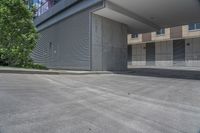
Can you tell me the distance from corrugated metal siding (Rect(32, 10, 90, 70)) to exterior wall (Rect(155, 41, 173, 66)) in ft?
69.3

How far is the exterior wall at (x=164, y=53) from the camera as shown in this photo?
113 feet

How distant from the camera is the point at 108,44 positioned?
16.8 meters

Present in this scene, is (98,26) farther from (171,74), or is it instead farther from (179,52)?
(179,52)

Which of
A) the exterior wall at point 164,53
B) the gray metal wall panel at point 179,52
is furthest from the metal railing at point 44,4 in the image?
the gray metal wall panel at point 179,52

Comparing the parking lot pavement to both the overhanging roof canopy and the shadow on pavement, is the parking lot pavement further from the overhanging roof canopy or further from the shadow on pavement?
the overhanging roof canopy

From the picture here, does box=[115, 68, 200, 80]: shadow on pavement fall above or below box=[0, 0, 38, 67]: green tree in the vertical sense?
below

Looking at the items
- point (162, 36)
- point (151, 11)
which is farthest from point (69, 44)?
point (162, 36)

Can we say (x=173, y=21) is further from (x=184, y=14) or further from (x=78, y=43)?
(x=78, y=43)

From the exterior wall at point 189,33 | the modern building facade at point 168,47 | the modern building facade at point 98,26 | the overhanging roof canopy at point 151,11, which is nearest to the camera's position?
the overhanging roof canopy at point 151,11

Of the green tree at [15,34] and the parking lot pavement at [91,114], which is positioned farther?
the green tree at [15,34]

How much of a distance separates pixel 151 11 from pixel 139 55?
76.8 ft

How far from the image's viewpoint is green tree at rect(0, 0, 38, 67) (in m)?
12.7

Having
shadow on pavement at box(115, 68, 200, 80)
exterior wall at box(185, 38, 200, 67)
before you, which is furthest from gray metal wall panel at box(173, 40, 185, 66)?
shadow on pavement at box(115, 68, 200, 80)

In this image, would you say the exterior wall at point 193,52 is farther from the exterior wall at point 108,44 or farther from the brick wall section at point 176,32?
the exterior wall at point 108,44
